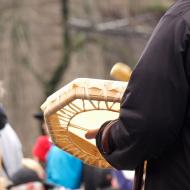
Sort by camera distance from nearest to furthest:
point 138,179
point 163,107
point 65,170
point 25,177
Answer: point 163,107 < point 138,179 < point 65,170 < point 25,177

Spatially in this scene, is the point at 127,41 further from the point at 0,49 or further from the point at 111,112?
the point at 111,112

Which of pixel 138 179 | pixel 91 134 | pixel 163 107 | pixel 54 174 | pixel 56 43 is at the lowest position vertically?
pixel 56 43

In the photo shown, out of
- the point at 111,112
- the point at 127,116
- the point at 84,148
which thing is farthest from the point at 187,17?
the point at 84,148

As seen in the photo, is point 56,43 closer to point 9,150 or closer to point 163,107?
point 9,150

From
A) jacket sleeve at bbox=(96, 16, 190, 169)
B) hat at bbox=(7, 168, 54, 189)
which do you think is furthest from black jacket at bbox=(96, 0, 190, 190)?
hat at bbox=(7, 168, 54, 189)

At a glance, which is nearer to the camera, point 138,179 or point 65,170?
point 138,179

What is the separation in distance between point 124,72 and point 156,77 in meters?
1.07

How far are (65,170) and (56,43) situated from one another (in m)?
14.0

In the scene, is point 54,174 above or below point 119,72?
below

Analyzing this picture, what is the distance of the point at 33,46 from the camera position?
19719 mm

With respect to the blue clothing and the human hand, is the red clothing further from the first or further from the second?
the human hand

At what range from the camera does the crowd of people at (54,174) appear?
5309 millimetres

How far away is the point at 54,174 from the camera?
6.54 m

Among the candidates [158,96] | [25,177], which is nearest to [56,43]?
[25,177]
